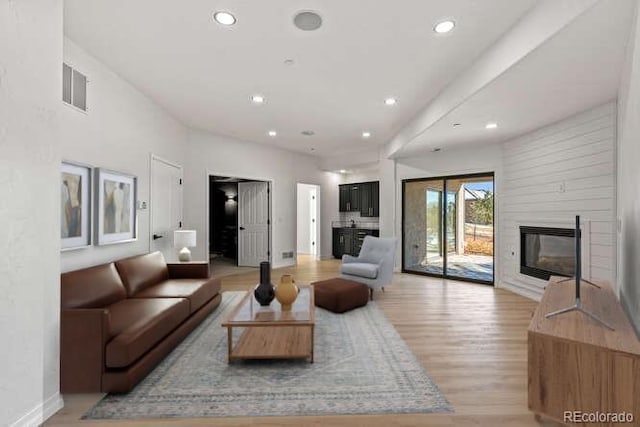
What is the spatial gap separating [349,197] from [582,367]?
718cm

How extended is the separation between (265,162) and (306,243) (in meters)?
3.87

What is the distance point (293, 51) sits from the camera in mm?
2973

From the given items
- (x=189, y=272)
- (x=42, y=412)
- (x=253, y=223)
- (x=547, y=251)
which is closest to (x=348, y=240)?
(x=253, y=223)

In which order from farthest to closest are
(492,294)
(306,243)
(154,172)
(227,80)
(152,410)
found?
1. (306,243)
2. (492,294)
3. (154,172)
4. (227,80)
5. (152,410)

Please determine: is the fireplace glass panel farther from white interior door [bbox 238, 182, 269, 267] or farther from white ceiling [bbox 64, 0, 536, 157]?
white interior door [bbox 238, 182, 269, 267]

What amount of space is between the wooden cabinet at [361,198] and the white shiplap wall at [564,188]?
319 centimetres

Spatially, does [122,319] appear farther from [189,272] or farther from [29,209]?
[189,272]

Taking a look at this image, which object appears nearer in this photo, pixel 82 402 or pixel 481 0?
pixel 82 402

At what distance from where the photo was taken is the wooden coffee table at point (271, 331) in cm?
254

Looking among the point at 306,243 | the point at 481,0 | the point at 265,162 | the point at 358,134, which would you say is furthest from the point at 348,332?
the point at 306,243

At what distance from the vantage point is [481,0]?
2.23 m

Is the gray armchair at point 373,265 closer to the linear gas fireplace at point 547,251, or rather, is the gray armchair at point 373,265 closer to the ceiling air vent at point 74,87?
the linear gas fireplace at point 547,251

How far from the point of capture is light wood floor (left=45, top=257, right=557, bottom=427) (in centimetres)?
191

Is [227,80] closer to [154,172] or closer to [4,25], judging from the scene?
[154,172]
